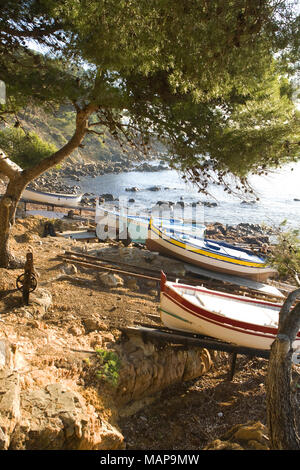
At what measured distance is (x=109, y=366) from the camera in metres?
6.25

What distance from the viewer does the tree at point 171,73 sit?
5.08 metres

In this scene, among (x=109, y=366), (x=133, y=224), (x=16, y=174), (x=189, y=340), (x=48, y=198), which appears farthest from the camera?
(x=48, y=198)

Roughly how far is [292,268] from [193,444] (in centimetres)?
434

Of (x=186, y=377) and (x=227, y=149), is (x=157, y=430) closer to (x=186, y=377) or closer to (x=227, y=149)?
(x=186, y=377)

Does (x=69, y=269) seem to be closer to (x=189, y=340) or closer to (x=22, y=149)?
(x=189, y=340)

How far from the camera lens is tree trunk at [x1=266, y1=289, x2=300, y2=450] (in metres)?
3.95

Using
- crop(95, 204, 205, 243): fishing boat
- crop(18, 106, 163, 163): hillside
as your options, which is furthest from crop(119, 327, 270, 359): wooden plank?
crop(18, 106, 163, 163): hillside

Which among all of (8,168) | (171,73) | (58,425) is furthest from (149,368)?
(171,73)

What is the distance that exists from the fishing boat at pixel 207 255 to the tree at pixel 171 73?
8652mm

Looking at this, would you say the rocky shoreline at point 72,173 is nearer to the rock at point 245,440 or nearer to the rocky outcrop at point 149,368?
the rocky outcrop at point 149,368

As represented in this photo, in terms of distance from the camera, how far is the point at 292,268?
701cm

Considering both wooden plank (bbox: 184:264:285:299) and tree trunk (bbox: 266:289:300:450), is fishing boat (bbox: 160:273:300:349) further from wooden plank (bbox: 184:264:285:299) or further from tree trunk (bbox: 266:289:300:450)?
wooden plank (bbox: 184:264:285:299)

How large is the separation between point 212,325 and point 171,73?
21.3 feet

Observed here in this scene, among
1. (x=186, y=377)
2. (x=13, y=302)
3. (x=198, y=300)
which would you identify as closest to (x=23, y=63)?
(x=13, y=302)
